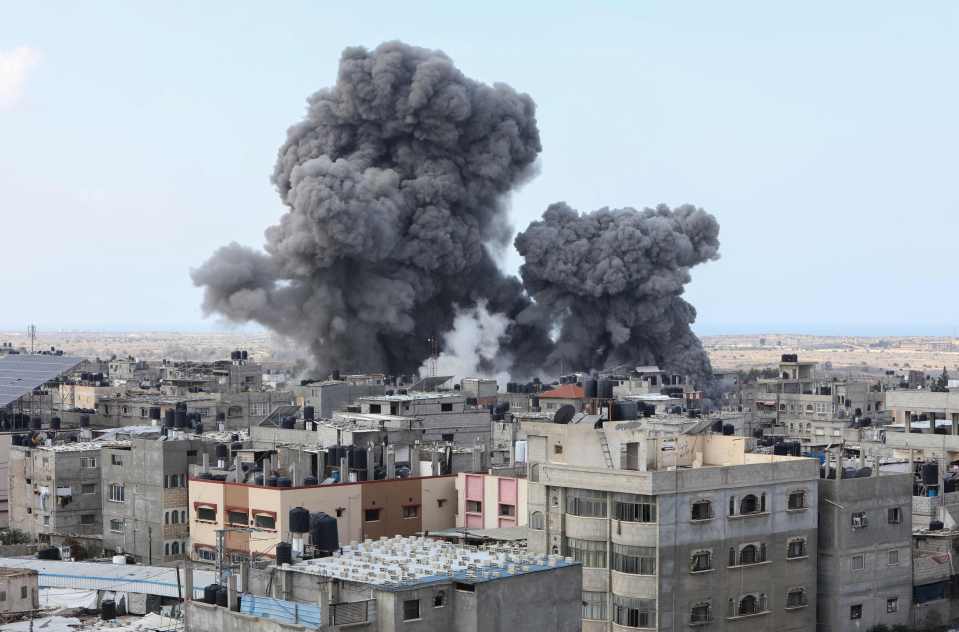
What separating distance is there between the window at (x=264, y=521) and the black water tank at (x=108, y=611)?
6.96 metres

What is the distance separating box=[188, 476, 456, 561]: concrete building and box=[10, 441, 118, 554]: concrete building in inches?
344

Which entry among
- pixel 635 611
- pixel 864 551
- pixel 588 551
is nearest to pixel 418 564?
pixel 588 551

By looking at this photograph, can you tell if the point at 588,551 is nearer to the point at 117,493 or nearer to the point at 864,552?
the point at 864,552

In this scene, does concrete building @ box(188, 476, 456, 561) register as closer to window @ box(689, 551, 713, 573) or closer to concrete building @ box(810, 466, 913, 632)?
window @ box(689, 551, 713, 573)

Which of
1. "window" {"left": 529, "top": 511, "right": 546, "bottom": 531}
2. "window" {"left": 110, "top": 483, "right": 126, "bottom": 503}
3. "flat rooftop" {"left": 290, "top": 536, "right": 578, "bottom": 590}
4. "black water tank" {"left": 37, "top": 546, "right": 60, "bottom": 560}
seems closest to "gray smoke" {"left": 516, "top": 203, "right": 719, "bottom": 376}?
"window" {"left": 110, "top": 483, "right": 126, "bottom": 503}

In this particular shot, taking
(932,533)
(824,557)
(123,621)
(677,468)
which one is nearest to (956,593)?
(932,533)

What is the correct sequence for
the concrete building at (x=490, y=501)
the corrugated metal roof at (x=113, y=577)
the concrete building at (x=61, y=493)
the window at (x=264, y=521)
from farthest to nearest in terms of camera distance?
the concrete building at (x=61, y=493) < the concrete building at (x=490, y=501) < the window at (x=264, y=521) < the corrugated metal roof at (x=113, y=577)

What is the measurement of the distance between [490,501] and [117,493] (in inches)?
575

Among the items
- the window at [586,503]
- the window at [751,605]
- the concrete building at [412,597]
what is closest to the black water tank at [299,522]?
the concrete building at [412,597]

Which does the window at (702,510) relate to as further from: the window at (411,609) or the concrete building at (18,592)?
the concrete building at (18,592)

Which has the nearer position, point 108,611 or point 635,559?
point 635,559

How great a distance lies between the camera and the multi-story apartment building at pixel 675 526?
130 feet

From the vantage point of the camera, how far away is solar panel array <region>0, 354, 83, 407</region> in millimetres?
83000

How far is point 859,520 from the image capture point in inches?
1729
